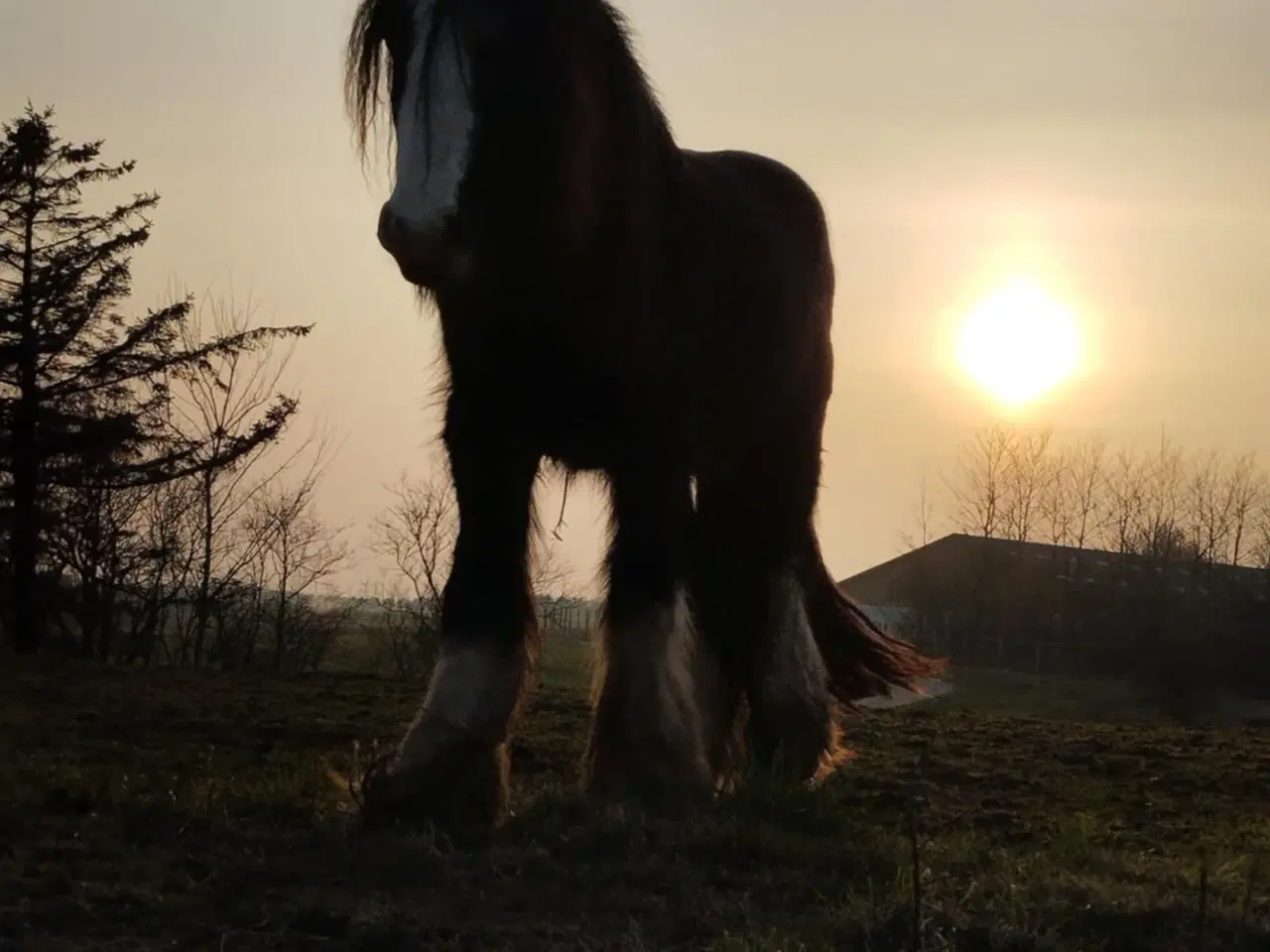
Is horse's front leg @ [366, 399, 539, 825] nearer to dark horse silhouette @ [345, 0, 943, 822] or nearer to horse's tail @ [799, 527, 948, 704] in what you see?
dark horse silhouette @ [345, 0, 943, 822]

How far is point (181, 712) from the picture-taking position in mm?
7094

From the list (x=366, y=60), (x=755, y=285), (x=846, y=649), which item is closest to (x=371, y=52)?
(x=366, y=60)

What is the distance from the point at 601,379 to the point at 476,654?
33.2 inches

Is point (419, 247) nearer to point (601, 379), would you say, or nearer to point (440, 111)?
point (440, 111)

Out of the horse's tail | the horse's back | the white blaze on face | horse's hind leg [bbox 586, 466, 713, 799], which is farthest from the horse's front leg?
the horse's tail

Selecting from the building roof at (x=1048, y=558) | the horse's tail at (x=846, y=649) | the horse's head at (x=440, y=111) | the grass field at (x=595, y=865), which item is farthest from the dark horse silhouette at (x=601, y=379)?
the building roof at (x=1048, y=558)

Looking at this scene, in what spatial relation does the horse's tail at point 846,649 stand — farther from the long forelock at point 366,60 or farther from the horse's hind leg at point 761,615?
the long forelock at point 366,60

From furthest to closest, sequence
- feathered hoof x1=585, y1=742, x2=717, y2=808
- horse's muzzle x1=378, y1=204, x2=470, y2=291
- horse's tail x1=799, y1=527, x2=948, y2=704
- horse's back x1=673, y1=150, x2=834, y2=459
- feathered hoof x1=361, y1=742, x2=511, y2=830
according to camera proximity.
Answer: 1. horse's tail x1=799, y1=527, x2=948, y2=704
2. horse's back x1=673, y1=150, x2=834, y2=459
3. feathered hoof x1=585, y1=742, x2=717, y2=808
4. feathered hoof x1=361, y1=742, x2=511, y2=830
5. horse's muzzle x1=378, y1=204, x2=470, y2=291

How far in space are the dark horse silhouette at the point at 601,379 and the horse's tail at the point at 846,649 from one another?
57 centimetres

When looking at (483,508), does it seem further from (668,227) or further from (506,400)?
(668,227)

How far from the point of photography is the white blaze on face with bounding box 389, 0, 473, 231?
3.30m

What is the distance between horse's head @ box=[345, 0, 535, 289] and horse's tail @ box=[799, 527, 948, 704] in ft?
8.75

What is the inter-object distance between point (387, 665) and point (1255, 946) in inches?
789

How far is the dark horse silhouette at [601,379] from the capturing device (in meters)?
3.58
